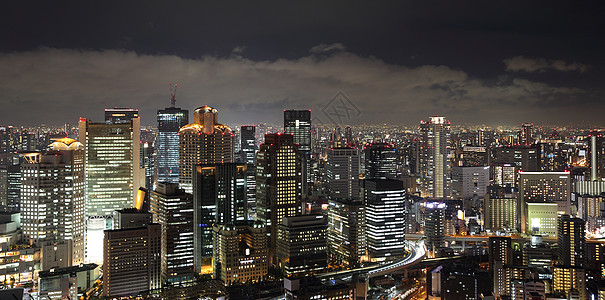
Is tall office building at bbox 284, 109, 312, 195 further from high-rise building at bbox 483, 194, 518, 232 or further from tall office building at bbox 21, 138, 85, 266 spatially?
high-rise building at bbox 483, 194, 518, 232

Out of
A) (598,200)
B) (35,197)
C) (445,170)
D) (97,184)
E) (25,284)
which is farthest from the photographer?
(445,170)

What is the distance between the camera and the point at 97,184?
16.4 metres

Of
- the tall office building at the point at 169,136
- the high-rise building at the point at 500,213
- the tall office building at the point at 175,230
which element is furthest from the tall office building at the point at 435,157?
the tall office building at the point at 175,230

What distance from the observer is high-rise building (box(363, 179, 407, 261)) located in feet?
51.6

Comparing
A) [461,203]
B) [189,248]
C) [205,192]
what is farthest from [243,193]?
[461,203]

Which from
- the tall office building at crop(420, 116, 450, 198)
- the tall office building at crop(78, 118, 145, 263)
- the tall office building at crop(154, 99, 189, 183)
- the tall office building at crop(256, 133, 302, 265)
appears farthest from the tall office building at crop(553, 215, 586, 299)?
the tall office building at crop(154, 99, 189, 183)

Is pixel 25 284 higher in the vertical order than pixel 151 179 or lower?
lower

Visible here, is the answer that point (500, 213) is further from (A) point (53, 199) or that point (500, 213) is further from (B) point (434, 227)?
(A) point (53, 199)

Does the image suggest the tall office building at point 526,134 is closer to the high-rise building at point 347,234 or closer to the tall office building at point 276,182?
the high-rise building at point 347,234

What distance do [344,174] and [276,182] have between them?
19.7 ft

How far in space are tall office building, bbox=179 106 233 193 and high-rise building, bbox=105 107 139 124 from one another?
2.03 m

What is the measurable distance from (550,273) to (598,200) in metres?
8.09

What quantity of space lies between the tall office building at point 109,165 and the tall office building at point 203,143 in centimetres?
215

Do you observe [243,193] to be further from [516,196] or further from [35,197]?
[516,196]
